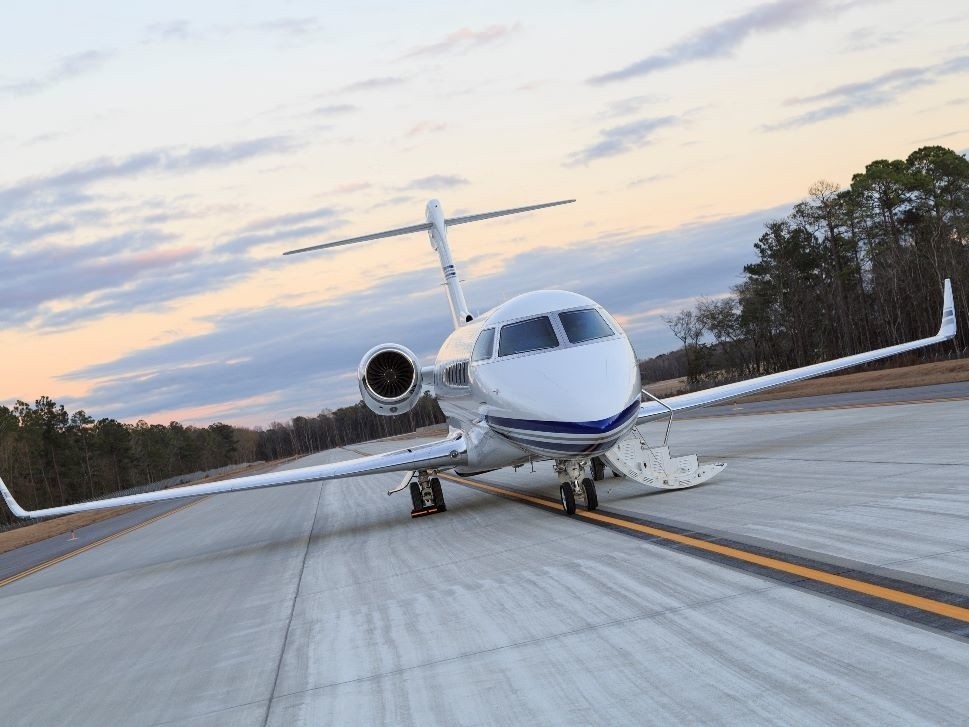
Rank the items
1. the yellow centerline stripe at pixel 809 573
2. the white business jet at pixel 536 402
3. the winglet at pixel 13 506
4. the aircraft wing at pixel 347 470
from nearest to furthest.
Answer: the yellow centerline stripe at pixel 809 573 → the white business jet at pixel 536 402 → the aircraft wing at pixel 347 470 → the winglet at pixel 13 506

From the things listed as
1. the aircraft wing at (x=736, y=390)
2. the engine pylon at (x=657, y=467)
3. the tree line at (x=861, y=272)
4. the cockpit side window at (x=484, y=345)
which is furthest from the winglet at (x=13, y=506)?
the tree line at (x=861, y=272)

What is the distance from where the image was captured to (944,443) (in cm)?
1416

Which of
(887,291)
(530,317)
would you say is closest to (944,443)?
(530,317)

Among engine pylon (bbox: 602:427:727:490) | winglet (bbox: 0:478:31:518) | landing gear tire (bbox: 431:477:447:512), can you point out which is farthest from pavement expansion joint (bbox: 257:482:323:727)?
winglet (bbox: 0:478:31:518)

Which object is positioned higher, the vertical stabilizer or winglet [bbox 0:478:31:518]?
the vertical stabilizer

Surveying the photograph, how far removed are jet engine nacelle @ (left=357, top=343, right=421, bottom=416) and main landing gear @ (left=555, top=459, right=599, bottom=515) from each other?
620 cm

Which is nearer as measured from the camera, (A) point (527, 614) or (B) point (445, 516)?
(A) point (527, 614)

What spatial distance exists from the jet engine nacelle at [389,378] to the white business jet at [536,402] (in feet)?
0.08

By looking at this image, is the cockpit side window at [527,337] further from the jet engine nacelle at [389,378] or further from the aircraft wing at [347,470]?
the jet engine nacelle at [389,378]

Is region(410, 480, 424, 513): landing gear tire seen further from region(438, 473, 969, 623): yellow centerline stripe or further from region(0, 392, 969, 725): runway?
region(438, 473, 969, 623): yellow centerline stripe

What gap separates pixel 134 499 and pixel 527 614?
11.8 m

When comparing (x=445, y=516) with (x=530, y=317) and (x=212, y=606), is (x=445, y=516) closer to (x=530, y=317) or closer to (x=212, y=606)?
(x=530, y=317)

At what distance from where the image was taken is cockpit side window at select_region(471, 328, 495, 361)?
588 inches

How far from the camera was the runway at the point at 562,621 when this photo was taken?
5215 millimetres
